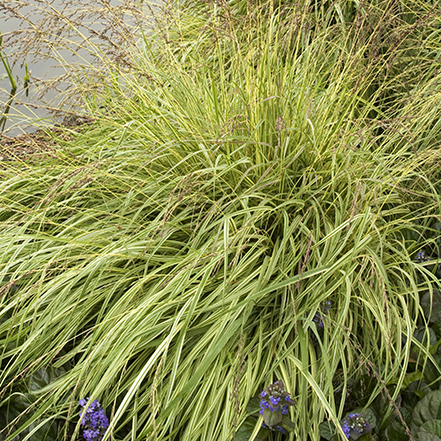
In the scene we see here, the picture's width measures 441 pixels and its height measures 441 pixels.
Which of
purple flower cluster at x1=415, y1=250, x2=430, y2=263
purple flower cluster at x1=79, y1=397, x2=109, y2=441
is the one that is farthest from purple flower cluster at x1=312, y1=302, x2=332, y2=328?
purple flower cluster at x1=79, y1=397, x2=109, y2=441

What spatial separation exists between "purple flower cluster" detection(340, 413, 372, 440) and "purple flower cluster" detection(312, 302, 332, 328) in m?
0.34

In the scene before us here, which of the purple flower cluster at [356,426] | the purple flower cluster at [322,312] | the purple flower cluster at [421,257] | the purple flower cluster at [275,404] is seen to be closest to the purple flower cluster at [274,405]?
the purple flower cluster at [275,404]

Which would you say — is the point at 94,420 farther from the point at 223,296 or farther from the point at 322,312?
the point at 322,312

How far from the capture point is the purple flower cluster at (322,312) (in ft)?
5.63

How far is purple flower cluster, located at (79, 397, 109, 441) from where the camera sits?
1.52m

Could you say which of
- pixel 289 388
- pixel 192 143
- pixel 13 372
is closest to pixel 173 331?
pixel 289 388

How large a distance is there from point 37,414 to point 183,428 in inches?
20.2

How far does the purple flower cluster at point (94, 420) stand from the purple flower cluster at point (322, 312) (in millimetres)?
828

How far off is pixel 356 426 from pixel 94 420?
0.86 metres

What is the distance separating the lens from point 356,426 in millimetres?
1478

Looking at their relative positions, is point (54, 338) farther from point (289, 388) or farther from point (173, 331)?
point (289, 388)

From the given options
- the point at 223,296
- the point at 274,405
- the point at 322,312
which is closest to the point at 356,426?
the point at 274,405

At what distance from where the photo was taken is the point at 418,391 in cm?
163

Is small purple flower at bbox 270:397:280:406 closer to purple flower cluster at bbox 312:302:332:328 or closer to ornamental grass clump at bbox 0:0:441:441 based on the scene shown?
ornamental grass clump at bbox 0:0:441:441
